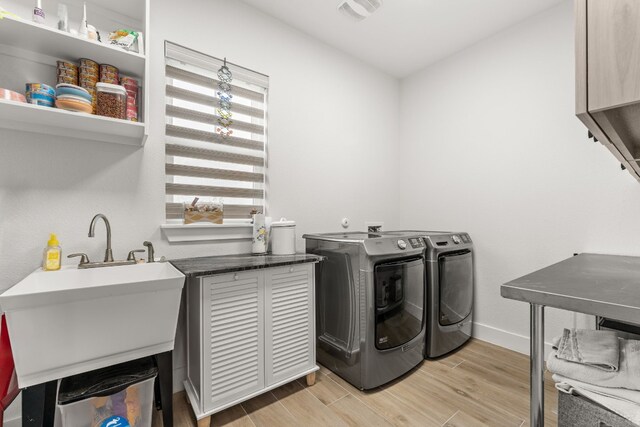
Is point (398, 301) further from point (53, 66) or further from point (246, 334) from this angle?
point (53, 66)

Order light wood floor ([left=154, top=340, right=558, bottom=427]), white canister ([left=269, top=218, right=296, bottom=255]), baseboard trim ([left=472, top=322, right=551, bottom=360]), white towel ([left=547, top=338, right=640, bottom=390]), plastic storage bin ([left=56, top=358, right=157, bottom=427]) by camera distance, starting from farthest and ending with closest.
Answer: baseboard trim ([left=472, top=322, right=551, bottom=360]) → white canister ([left=269, top=218, right=296, bottom=255]) → light wood floor ([left=154, top=340, right=558, bottom=427]) → plastic storage bin ([left=56, top=358, right=157, bottom=427]) → white towel ([left=547, top=338, right=640, bottom=390])

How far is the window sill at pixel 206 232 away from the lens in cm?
178

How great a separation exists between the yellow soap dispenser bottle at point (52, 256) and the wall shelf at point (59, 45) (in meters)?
0.92

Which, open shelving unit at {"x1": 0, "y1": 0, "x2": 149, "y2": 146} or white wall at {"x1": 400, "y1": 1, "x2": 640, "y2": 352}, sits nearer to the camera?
open shelving unit at {"x1": 0, "y1": 0, "x2": 149, "y2": 146}

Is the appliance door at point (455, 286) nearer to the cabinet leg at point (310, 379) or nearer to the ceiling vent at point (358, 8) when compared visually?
the cabinet leg at point (310, 379)

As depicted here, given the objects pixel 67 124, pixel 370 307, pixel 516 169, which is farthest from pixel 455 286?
pixel 67 124

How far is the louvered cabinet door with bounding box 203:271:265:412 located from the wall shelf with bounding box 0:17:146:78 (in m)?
1.25

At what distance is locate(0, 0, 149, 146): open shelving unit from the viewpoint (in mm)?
1258

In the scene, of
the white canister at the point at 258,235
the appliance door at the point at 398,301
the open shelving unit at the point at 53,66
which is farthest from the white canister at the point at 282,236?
the open shelving unit at the point at 53,66

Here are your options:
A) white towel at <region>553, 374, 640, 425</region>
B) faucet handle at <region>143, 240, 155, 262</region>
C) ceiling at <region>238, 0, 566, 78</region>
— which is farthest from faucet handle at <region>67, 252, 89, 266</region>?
white towel at <region>553, 374, 640, 425</region>

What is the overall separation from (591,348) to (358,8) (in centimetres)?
238

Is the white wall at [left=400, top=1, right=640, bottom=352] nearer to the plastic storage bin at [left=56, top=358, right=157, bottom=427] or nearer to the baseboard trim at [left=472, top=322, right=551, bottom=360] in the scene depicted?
the baseboard trim at [left=472, top=322, right=551, bottom=360]

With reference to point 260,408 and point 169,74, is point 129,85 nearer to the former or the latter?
point 169,74

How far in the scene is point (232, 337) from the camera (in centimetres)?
154
